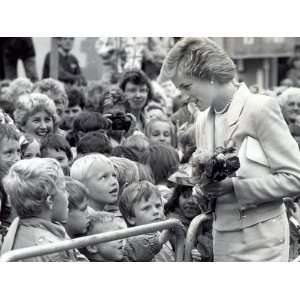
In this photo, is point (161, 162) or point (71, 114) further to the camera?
point (71, 114)

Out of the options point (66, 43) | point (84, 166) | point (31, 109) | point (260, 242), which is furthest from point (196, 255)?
point (66, 43)

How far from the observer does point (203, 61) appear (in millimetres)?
3875

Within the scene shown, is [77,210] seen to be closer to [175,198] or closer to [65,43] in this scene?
[175,198]

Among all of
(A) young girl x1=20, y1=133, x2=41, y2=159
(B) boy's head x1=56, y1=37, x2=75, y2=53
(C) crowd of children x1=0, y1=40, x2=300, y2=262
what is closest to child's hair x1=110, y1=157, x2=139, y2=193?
(C) crowd of children x1=0, y1=40, x2=300, y2=262

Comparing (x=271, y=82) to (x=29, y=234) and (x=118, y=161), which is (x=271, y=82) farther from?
(x=29, y=234)

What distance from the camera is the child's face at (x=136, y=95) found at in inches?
277

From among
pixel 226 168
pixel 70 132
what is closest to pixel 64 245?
pixel 226 168

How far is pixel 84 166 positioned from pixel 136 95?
8.00ft

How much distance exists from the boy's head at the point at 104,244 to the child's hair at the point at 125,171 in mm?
504

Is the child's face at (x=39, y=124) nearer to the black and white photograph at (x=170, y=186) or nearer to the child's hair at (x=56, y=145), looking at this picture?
the black and white photograph at (x=170, y=186)

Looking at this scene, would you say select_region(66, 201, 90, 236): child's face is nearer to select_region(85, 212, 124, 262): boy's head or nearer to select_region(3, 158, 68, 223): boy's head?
select_region(85, 212, 124, 262): boy's head

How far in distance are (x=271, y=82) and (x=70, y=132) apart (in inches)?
358

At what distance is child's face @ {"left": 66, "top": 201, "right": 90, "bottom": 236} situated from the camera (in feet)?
13.6

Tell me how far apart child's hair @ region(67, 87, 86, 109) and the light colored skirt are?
3836 millimetres
